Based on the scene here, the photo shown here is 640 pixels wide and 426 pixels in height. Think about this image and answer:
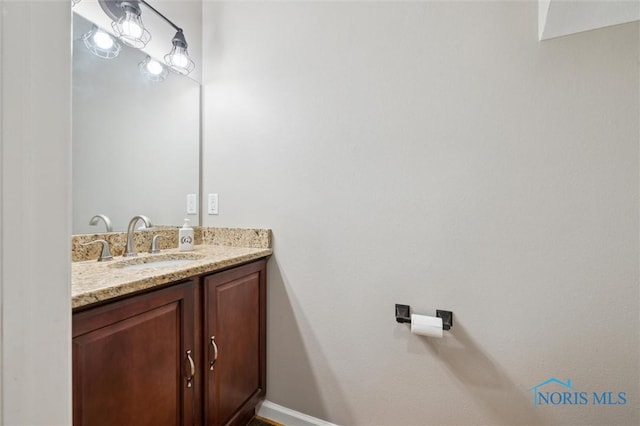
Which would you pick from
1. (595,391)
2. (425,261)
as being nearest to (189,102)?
(425,261)

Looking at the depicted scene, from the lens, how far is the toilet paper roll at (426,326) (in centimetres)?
115

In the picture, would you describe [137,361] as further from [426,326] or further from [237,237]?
[426,326]

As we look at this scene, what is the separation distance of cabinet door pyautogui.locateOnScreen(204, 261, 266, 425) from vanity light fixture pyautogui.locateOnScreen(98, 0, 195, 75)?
1.20 meters

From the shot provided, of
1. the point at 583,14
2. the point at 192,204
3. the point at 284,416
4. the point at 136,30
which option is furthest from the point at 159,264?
the point at 583,14

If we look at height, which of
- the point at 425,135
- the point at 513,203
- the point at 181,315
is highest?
the point at 425,135

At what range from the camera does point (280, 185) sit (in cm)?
154

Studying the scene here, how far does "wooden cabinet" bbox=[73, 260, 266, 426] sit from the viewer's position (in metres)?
0.78

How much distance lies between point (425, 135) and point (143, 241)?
1.49m

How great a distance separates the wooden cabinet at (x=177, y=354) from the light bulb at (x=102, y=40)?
1.16m

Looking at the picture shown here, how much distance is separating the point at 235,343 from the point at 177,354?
330mm

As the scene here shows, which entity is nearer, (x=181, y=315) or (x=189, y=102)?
(x=181, y=315)

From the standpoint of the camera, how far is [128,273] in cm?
97

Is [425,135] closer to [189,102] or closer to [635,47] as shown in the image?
[635,47]

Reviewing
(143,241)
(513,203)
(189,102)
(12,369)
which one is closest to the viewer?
(12,369)
